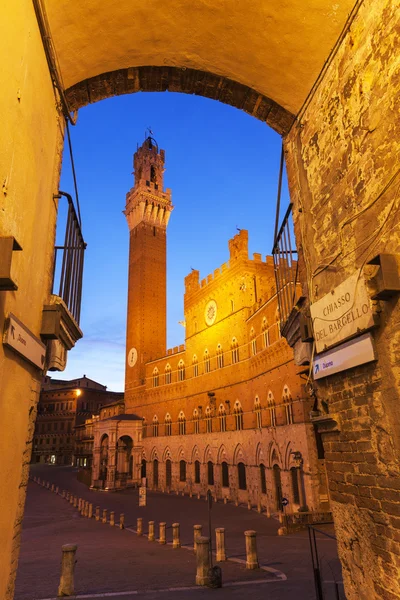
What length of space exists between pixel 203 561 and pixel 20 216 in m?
6.92

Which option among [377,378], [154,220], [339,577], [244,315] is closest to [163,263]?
[154,220]

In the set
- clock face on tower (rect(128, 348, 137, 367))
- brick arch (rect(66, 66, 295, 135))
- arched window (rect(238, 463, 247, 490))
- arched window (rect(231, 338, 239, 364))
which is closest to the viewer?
brick arch (rect(66, 66, 295, 135))

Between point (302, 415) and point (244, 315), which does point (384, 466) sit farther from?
point (244, 315)

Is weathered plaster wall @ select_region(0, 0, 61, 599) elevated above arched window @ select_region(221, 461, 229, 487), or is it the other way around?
weathered plaster wall @ select_region(0, 0, 61, 599)

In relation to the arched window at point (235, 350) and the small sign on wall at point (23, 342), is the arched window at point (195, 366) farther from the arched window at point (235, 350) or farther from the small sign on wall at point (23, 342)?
the small sign on wall at point (23, 342)

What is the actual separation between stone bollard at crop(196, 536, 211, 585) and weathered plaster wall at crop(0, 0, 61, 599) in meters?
4.52

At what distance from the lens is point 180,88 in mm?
6309

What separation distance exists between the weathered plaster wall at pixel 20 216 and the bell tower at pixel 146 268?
3563cm

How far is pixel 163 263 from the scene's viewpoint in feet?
147

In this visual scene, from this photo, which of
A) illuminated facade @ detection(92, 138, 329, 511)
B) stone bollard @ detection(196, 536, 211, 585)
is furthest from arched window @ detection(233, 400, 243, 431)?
stone bollard @ detection(196, 536, 211, 585)

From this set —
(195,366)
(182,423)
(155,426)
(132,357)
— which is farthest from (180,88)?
(132,357)

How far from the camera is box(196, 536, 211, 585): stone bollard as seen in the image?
728 cm

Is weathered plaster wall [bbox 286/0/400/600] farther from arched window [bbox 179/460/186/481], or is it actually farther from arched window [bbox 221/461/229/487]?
arched window [bbox 179/460/186/481]

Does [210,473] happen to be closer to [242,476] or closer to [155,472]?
[242,476]
